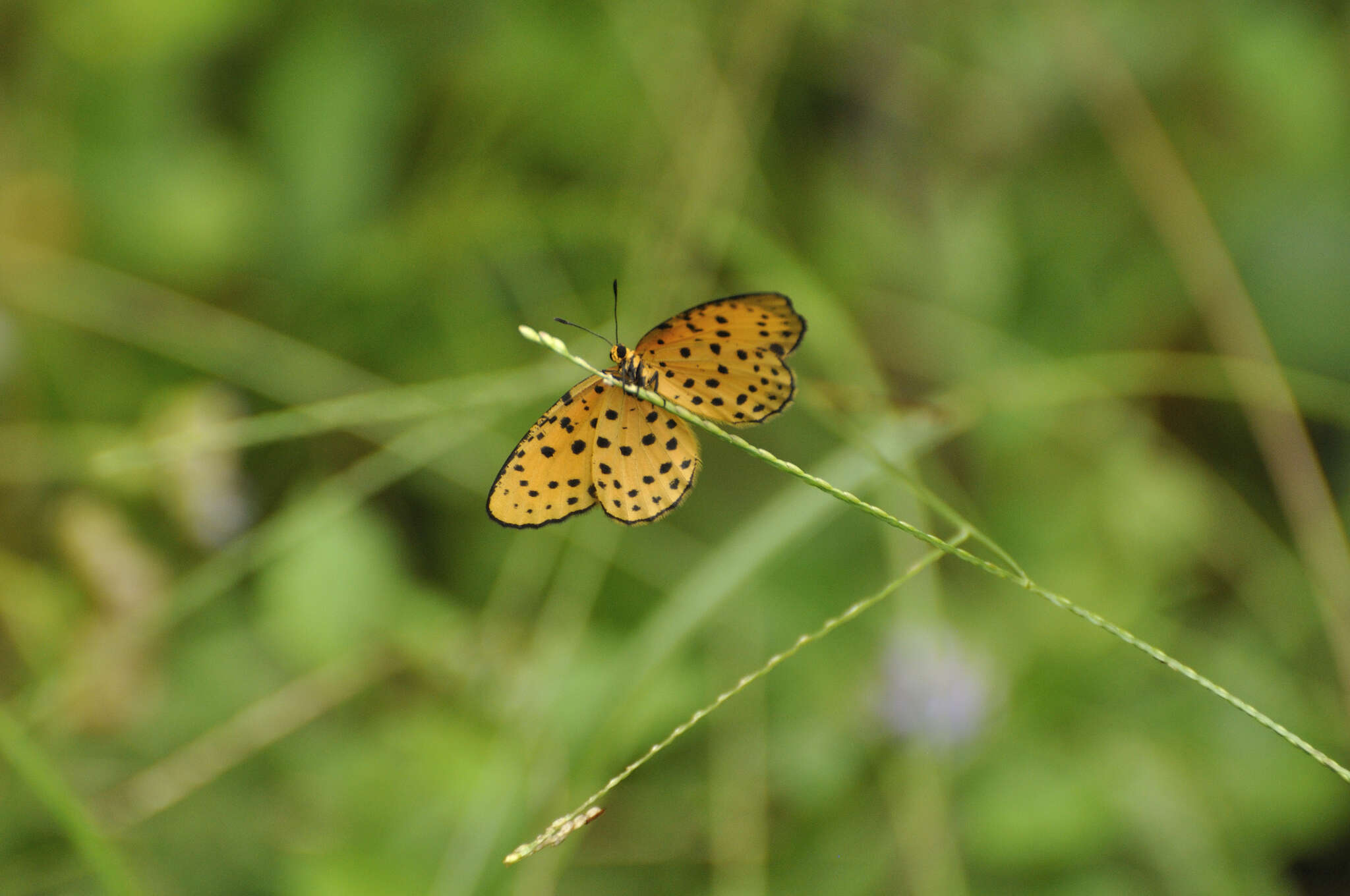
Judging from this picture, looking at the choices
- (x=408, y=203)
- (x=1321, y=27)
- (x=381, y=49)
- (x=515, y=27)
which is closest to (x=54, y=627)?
(x=408, y=203)

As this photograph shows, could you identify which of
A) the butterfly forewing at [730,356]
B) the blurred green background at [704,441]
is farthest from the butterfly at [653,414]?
the blurred green background at [704,441]

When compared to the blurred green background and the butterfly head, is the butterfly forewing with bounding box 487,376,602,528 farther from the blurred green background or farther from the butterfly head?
the blurred green background

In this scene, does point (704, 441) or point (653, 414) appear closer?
point (653, 414)

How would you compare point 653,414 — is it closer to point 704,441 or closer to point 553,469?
point 553,469

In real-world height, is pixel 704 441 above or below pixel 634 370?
above

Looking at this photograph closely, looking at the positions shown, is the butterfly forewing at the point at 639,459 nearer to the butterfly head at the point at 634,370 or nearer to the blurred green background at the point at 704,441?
the butterfly head at the point at 634,370

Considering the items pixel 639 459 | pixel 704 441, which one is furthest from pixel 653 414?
pixel 704 441

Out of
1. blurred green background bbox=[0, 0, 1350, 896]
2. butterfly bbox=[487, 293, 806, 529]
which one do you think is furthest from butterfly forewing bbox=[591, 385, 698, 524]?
blurred green background bbox=[0, 0, 1350, 896]
